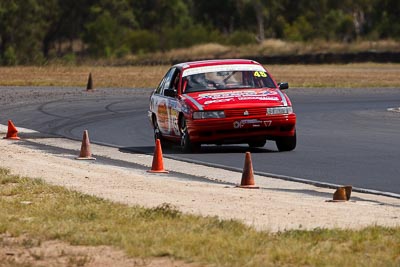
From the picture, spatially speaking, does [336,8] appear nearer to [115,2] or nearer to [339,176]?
[115,2]

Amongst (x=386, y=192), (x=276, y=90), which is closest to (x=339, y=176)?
(x=386, y=192)

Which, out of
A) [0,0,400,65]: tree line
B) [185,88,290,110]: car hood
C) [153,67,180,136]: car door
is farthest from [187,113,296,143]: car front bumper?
[0,0,400,65]: tree line

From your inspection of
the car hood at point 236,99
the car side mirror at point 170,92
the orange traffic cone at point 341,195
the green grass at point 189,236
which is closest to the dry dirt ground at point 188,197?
the orange traffic cone at point 341,195

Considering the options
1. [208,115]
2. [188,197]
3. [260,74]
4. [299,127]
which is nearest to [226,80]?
[260,74]

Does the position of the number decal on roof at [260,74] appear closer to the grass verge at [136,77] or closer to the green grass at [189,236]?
the green grass at [189,236]

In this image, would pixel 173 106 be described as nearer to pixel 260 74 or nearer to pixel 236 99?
pixel 236 99

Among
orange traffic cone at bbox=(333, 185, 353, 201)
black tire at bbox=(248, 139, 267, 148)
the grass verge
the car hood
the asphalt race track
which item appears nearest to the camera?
orange traffic cone at bbox=(333, 185, 353, 201)

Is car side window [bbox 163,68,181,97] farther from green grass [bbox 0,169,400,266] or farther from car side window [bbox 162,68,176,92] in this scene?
green grass [bbox 0,169,400,266]

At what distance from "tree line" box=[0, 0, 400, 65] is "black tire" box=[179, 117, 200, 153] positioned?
6742 cm

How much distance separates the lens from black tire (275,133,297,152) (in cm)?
1958

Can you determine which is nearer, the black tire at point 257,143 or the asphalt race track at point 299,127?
the asphalt race track at point 299,127

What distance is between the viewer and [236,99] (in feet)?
63.5

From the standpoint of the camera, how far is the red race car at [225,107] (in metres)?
19.1

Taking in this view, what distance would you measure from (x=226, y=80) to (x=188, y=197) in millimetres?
7441
